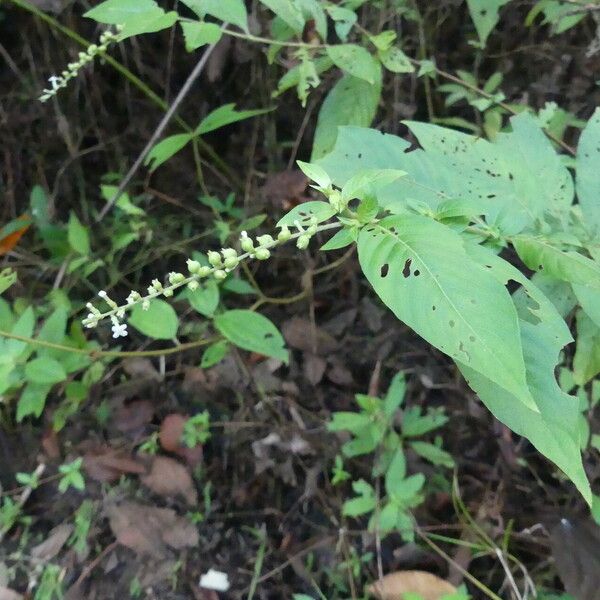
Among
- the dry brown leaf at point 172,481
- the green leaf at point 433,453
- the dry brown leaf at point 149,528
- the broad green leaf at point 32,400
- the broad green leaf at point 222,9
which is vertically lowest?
the dry brown leaf at point 149,528

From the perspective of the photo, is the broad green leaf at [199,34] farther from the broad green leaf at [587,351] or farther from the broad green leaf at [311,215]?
the broad green leaf at [587,351]

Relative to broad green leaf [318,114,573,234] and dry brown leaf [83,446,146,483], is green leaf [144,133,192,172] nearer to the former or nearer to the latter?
broad green leaf [318,114,573,234]

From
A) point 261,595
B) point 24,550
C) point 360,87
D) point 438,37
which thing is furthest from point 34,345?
point 438,37

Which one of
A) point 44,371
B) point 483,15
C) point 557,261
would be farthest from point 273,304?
point 557,261


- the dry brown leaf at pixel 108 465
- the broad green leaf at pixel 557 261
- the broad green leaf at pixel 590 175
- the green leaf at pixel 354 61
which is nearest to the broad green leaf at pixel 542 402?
the broad green leaf at pixel 557 261

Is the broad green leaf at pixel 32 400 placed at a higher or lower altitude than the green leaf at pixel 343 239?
lower

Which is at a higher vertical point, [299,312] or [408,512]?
[299,312]

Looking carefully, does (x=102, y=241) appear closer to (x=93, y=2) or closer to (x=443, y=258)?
(x=93, y=2)
